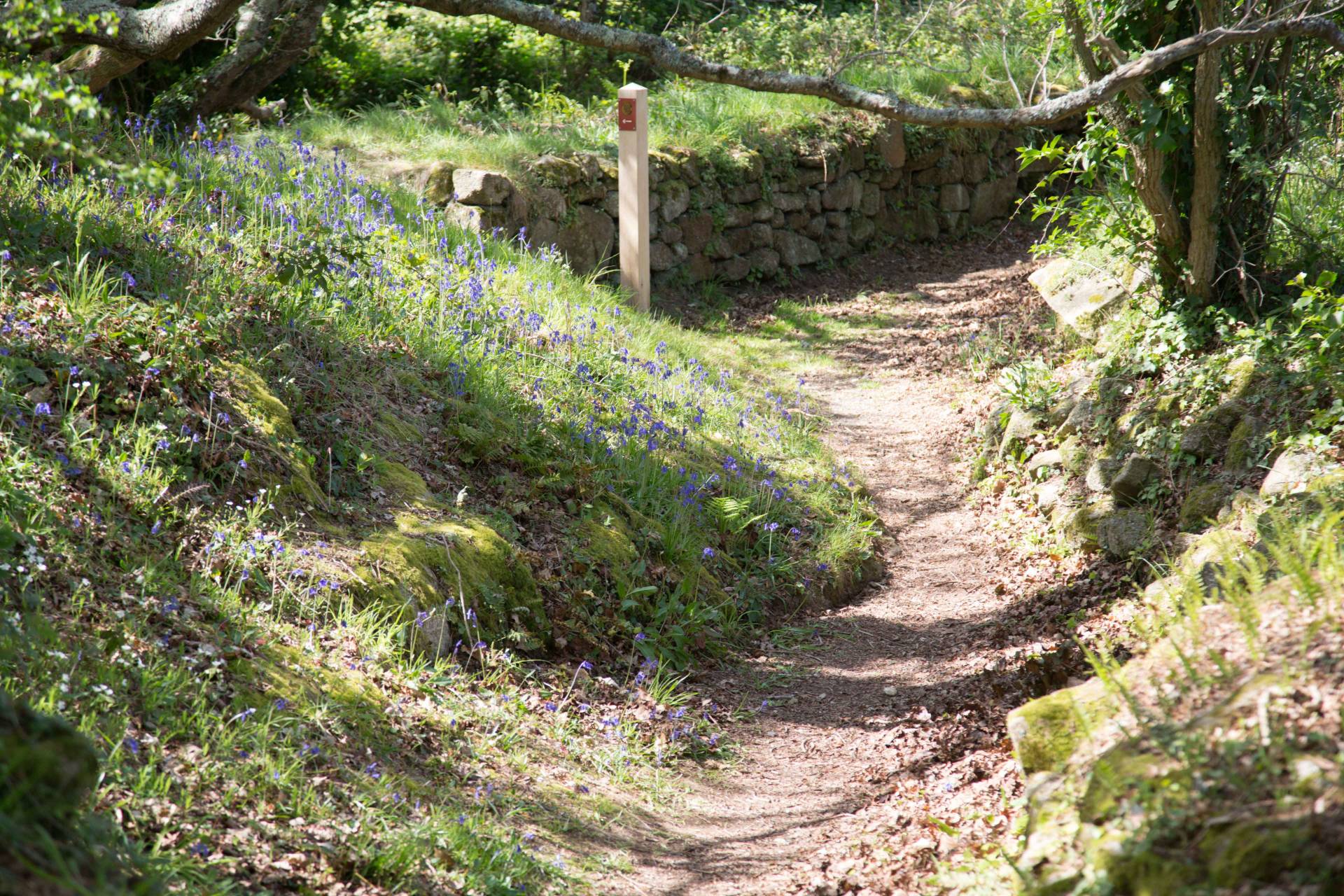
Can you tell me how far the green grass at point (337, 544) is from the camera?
2703 mm

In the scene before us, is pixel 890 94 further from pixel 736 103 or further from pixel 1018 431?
pixel 736 103

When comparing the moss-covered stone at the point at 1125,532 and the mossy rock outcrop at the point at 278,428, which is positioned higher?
the mossy rock outcrop at the point at 278,428

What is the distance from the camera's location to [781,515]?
5844 mm

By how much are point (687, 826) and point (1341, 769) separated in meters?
2.08

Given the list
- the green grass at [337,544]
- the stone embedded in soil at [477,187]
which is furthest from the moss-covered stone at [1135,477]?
the stone embedded in soil at [477,187]

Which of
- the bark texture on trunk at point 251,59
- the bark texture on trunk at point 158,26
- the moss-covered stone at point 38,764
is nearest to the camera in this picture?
the moss-covered stone at point 38,764

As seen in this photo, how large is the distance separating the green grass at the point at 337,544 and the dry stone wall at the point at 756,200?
2.38m

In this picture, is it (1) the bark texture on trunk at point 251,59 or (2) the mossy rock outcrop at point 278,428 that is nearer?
(2) the mossy rock outcrop at point 278,428

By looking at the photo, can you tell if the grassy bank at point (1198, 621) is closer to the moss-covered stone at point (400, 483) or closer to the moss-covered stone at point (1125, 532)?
the moss-covered stone at point (1125, 532)

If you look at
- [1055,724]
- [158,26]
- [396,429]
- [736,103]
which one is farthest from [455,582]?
[736,103]

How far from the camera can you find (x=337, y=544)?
12.9 ft

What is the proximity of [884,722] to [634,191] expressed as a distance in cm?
558

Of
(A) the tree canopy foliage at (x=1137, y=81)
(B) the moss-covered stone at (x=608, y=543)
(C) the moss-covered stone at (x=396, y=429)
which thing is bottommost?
(B) the moss-covered stone at (x=608, y=543)

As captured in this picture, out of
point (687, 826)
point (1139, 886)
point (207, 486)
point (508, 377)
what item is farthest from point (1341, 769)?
point (508, 377)
